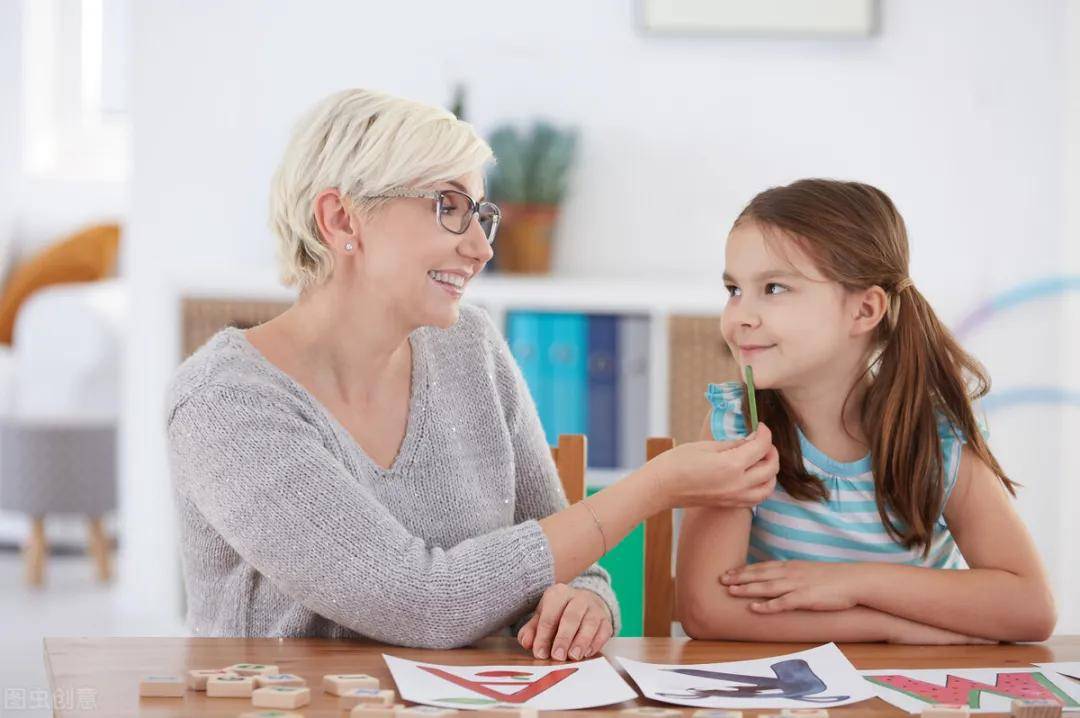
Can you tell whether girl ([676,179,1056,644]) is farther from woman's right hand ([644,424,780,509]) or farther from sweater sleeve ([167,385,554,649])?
sweater sleeve ([167,385,554,649])

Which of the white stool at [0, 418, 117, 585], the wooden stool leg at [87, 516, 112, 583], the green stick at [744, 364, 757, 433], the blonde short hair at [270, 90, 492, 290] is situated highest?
the blonde short hair at [270, 90, 492, 290]

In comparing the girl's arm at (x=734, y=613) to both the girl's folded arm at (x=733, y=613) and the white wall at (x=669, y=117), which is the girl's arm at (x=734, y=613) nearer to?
the girl's folded arm at (x=733, y=613)

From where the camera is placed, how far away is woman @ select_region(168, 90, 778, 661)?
1201 millimetres

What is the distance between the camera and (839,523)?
147 centimetres

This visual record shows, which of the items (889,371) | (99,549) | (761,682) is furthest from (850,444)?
(99,549)

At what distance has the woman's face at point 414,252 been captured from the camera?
142 cm

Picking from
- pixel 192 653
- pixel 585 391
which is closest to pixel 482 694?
pixel 192 653

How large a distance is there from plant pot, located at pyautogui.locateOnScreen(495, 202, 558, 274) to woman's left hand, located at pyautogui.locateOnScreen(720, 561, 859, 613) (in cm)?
216

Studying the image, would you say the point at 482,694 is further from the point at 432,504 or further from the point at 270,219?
the point at 270,219

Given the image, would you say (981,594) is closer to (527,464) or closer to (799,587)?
(799,587)

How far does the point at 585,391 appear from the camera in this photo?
10.8 feet

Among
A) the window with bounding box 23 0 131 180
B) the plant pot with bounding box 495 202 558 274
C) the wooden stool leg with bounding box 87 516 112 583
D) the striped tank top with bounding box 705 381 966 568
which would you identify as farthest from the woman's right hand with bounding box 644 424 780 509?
the window with bounding box 23 0 131 180

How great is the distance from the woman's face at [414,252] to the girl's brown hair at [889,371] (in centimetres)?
36

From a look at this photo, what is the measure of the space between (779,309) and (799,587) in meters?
0.34
